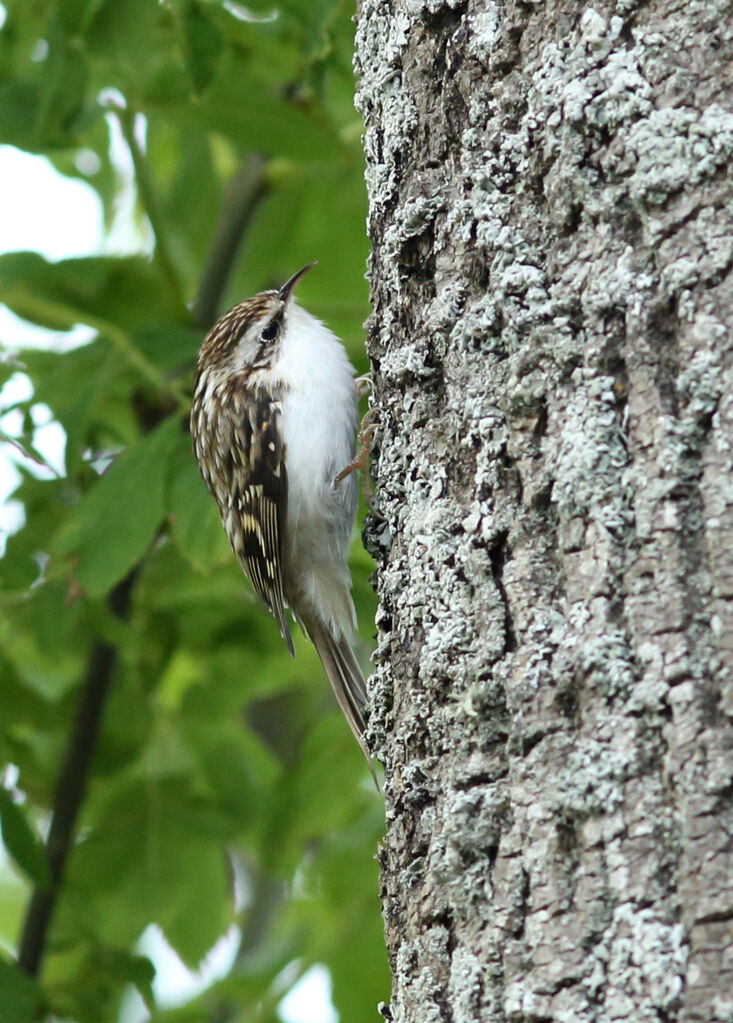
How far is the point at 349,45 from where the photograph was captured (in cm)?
258

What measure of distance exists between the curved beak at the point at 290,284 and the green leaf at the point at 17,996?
1729 mm

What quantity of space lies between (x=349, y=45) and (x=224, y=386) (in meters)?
1.04

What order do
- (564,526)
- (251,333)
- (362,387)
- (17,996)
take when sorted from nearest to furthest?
(564,526) < (17,996) < (362,387) < (251,333)

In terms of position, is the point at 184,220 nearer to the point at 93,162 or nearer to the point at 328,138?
the point at 93,162

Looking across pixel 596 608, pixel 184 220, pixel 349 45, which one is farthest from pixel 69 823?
pixel 596 608

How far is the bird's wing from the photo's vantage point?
10.2ft

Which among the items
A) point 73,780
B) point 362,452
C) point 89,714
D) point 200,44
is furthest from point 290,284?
point 73,780

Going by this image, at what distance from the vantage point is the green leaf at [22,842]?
8.39ft

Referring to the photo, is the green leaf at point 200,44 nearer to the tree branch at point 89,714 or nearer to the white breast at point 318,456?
the tree branch at point 89,714

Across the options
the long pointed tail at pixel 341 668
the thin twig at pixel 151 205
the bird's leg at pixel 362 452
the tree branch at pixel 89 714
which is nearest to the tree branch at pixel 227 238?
the tree branch at pixel 89 714

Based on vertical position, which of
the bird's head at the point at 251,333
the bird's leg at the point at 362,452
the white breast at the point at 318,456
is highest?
the bird's head at the point at 251,333

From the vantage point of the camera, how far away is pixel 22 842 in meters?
2.63

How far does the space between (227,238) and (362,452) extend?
1.07 metres

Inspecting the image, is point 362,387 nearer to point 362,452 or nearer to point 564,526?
point 362,452
